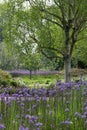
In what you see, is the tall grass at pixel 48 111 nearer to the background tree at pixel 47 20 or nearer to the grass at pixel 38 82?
the background tree at pixel 47 20

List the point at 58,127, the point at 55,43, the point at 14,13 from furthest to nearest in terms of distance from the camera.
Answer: the point at 55,43, the point at 14,13, the point at 58,127

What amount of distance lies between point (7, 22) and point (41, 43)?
1.60m

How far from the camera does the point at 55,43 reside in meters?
16.2

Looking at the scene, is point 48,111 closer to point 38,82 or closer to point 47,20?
point 47,20

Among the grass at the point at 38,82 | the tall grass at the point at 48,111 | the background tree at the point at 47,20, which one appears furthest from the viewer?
the grass at the point at 38,82

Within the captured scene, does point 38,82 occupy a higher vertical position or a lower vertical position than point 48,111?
lower

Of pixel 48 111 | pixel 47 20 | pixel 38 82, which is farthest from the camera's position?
pixel 38 82

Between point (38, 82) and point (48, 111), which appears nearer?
point (48, 111)

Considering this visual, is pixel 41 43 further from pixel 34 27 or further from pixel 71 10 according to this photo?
pixel 71 10

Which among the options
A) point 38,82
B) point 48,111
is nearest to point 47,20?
point 48,111

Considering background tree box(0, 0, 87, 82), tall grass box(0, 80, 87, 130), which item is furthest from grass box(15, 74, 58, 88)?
tall grass box(0, 80, 87, 130)

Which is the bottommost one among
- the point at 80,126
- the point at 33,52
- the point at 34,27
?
the point at 80,126

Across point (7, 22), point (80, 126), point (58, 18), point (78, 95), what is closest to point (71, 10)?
point (58, 18)

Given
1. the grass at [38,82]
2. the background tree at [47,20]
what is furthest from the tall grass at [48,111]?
the grass at [38,82]
